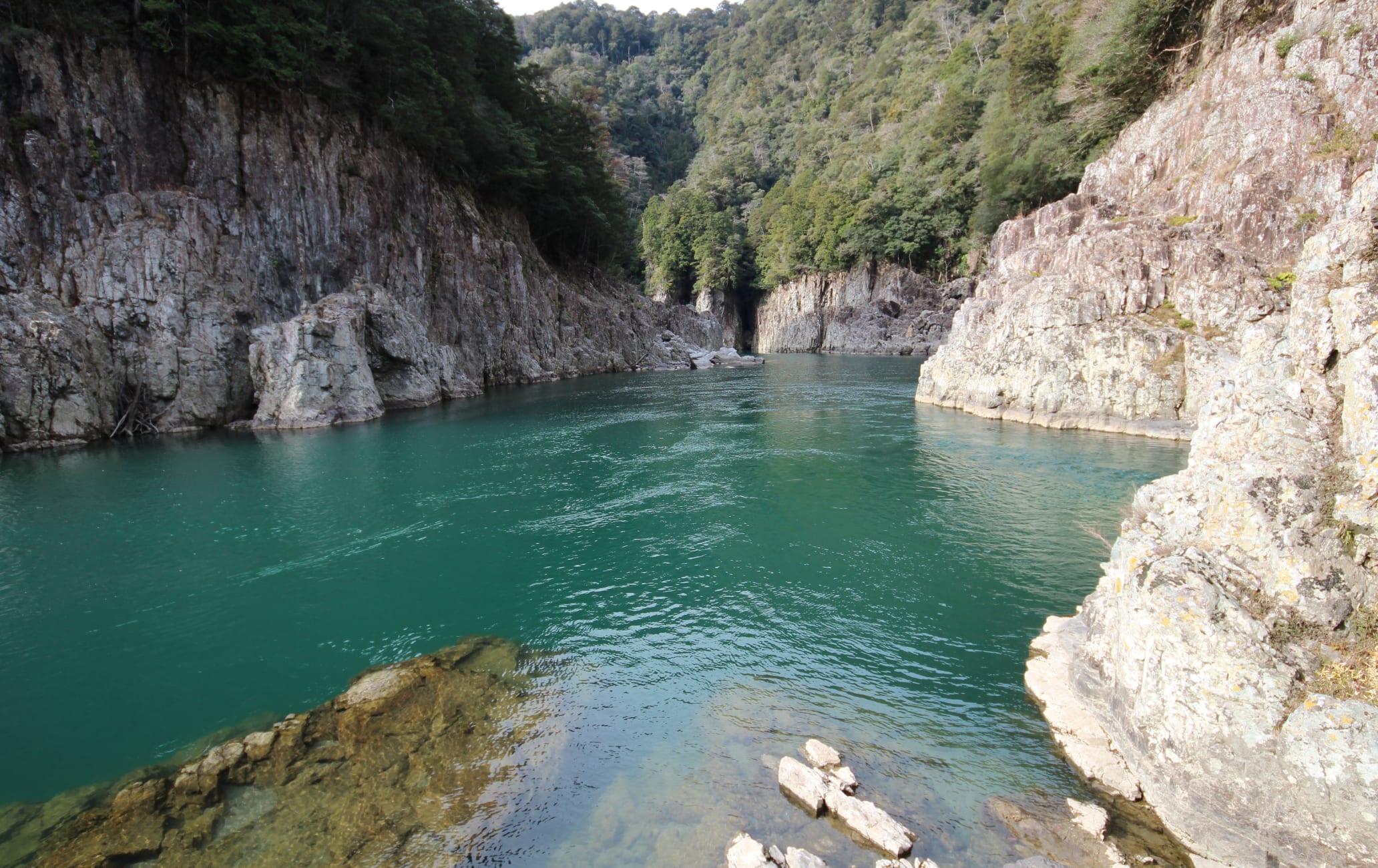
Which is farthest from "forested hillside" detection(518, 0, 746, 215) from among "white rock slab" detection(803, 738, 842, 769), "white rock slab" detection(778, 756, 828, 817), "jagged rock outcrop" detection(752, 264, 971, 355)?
"white rock slab" detection(778, 756, 828, 817)

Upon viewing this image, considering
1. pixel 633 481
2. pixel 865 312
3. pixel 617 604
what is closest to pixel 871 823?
pixel 617 604

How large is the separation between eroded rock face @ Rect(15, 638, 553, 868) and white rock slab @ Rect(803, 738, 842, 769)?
3.37 m

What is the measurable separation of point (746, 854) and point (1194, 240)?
28.4 meters

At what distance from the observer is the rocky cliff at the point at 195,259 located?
84.4 ft

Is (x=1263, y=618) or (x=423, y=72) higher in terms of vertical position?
(x=423, y=72)

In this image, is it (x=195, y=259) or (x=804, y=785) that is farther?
(x=195, y=259)

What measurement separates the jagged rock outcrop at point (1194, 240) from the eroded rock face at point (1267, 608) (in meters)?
17.9

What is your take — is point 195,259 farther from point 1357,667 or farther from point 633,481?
point 1357,667

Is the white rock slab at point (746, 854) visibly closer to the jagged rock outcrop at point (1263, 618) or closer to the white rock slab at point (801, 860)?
the white rock slab at point (801, 860)

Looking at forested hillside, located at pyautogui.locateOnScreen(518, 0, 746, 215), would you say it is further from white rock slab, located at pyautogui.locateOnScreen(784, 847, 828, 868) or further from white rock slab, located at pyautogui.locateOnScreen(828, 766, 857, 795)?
white rock slab, located at pyautogui.locateOnScreen(784, 847, 828, 868)

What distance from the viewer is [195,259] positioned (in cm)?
2959

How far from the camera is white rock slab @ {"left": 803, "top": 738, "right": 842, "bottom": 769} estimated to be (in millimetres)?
6805

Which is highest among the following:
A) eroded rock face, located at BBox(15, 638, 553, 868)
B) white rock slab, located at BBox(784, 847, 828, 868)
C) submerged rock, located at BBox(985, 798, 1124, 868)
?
white rock slab, located at BBox(784, 847, 828, 868)

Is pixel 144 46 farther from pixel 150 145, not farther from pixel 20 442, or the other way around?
pixel 20 442
